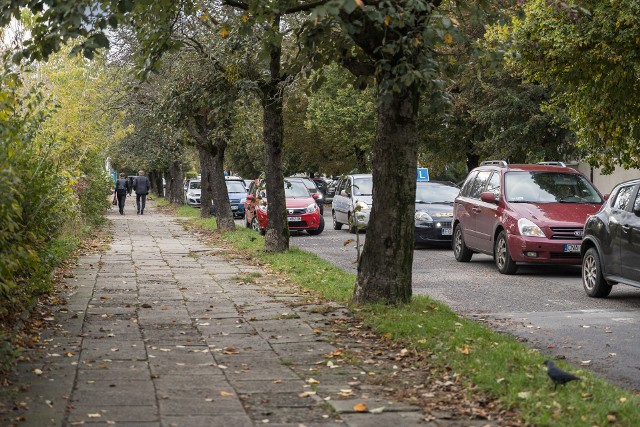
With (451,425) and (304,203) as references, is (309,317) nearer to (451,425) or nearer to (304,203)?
(451,425)

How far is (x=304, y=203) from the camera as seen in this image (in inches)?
1079

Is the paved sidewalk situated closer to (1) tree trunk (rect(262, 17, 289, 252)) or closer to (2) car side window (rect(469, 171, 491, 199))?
(1) tree trunk (rect(262, 17, 289, 252))

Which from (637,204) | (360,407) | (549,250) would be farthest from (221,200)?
(360,407)

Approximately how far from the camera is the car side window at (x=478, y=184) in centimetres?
1814

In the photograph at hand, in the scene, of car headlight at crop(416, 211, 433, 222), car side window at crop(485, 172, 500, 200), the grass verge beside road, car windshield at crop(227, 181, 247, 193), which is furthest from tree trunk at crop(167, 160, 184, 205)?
the grass verge beside road

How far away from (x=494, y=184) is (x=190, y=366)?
1064 centimetres

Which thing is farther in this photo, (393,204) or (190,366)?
(393,204)

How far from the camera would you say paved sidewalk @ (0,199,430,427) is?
6332 mm

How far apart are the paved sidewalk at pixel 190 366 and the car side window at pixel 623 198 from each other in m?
4.25

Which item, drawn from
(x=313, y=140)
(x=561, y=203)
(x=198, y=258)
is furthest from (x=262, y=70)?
(x=313, y=140)

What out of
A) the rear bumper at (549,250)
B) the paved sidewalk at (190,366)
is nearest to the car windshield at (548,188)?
the rear bumper at (549,250)

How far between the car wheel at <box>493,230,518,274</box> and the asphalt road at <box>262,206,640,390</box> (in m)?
0.19

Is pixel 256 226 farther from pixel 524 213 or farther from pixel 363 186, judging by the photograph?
pixel 524 213

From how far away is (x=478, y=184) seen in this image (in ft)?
60.6
